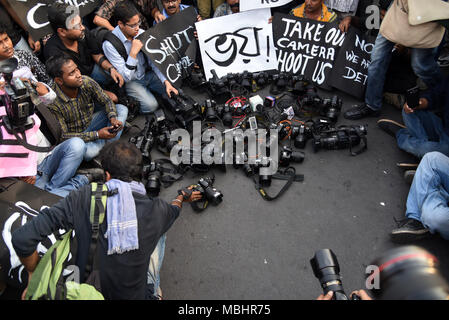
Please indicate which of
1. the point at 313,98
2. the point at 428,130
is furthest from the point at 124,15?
the point at 428,130

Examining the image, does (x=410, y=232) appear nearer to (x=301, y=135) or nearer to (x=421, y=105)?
(x=421, y=105)

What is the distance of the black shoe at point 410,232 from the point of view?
3.08m

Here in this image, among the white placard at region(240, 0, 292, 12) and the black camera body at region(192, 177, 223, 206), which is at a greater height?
the white placard at region(240, 0, 292, 12)

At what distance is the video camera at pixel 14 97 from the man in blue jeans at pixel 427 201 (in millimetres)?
3437

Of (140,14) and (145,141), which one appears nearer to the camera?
(145,141)

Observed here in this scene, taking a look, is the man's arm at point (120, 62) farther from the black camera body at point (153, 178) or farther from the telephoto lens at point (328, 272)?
the telephoto lens at point (328, 272)

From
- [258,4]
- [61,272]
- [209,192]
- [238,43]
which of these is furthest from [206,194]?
[258,4]

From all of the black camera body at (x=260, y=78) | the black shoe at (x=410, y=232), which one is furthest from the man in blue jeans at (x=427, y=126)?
the black camera body at (x=260, y=78)

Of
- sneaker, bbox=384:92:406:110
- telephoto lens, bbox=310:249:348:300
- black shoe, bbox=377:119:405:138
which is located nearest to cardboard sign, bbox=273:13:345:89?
sneaker, bbox=384:92:406:110

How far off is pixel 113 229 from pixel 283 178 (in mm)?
2189

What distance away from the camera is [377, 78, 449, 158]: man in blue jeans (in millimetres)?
3545

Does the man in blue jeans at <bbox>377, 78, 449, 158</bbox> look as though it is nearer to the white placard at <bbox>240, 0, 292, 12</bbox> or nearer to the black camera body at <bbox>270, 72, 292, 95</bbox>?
the black camera body at <bbox>270, 72, 292, 95</bbox>

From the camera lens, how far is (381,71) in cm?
429

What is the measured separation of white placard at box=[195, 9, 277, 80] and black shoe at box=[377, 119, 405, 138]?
180cm
